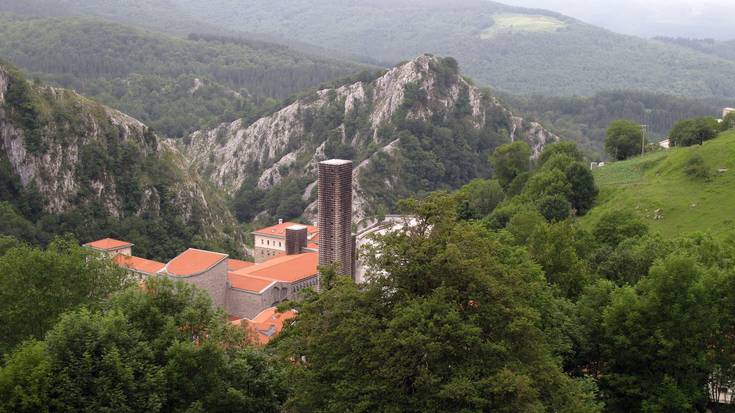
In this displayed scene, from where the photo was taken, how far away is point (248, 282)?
6247 cm

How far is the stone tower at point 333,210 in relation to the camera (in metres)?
53.8

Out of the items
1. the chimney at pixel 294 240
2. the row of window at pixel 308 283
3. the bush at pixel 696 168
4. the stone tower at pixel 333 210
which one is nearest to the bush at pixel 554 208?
the bush at pixel 696 168

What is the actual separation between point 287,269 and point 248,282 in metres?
5.09

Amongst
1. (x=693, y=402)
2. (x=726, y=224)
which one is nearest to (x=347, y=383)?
(x=693, y=402)

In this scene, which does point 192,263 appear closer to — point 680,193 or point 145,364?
point 145,364

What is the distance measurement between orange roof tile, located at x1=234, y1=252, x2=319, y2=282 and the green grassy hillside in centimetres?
2469

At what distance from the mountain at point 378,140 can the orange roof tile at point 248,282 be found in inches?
2551

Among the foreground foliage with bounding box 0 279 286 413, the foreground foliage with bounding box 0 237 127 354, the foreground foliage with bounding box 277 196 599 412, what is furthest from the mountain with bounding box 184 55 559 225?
the foreground foliage with bounding box 277 196 599 412

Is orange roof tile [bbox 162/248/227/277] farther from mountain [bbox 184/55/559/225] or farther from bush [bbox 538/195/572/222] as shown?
mountain [bbox 184/55/559/225]

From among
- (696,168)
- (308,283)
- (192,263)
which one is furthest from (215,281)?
(696,168)

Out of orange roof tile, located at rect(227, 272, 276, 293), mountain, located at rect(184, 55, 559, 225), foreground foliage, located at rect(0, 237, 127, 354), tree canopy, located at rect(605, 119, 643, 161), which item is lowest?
mountain, located at rect(184, 55, 559, 225)

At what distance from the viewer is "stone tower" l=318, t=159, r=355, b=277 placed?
177 feet

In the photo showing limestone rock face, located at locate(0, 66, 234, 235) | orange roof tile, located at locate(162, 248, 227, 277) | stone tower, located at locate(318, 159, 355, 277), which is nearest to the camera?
stone tower, located at locate(318, 159, 355, 277)

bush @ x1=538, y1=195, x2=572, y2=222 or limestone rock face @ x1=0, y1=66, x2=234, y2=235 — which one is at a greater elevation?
bush @ x1=538, y1=195, x2=572, y2=222
